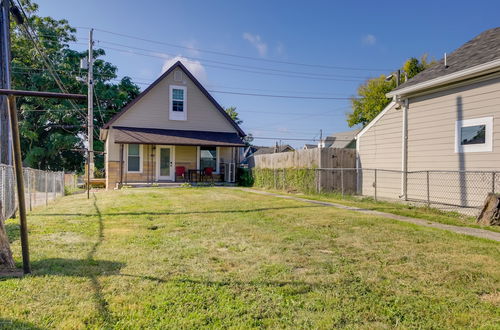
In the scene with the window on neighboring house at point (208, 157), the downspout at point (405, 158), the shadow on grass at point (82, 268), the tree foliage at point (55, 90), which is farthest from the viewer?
the tree foliage at point (55, 90)

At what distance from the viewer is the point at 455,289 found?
3.06 m

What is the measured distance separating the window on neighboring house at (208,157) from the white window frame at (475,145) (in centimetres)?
1318

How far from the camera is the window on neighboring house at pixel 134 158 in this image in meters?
17.7

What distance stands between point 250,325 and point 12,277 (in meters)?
2.52

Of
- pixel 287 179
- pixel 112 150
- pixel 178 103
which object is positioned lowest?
pixel 287 179

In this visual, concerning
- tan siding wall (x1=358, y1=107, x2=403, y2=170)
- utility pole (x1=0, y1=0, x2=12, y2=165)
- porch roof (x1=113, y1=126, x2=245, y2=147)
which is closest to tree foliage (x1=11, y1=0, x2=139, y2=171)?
porch roof (x1=113, y1=126, x2=245, y2=147)

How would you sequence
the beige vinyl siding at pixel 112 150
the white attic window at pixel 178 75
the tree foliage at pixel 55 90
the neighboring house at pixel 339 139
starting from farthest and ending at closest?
the neighboring house at pixel 339 139 → the tree foliage at pixel 55 90 → the white attic window at pixel 178 75 → the beige vinyl siding at pixel 112 150

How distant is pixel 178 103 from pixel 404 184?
1343 centimetres

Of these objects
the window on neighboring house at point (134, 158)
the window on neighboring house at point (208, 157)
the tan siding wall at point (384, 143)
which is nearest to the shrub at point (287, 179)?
the tan siding wall at point (384, 143)

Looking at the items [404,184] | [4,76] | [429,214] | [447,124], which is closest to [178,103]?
[4,76]

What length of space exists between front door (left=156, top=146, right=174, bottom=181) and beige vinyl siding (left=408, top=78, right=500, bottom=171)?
12.7 m

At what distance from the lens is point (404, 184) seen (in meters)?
10.1

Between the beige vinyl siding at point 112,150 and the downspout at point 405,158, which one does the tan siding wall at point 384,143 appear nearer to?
the downspout at point 405,158

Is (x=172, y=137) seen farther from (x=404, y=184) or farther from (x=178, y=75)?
(x=404, y=184)
